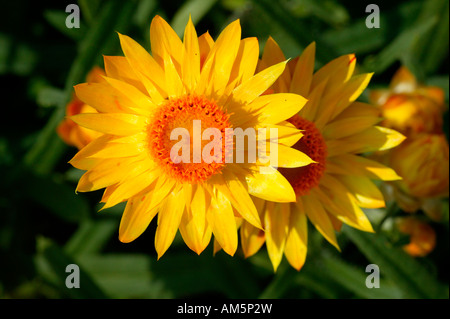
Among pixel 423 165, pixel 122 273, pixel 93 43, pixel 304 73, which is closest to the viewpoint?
pixel 304 73

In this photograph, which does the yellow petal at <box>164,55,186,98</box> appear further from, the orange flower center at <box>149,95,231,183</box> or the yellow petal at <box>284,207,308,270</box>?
the yellow petal at <box>284,207,308,270</box>

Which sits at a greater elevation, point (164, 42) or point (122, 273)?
point (164, 42)

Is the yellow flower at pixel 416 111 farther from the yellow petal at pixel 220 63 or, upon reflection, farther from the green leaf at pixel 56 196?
the green leaf at pixel 56 196

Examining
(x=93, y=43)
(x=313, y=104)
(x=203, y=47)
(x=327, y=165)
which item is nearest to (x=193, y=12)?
(x=93, y=43)

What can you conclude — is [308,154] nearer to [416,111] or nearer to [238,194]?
[238,194]

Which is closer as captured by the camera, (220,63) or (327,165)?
(220,63)

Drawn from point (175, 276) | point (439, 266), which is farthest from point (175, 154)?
point (439, 266)

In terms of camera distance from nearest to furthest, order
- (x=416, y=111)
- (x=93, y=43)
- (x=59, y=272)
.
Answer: (x=416, y=111) < (x=93, y=43) < (x=59, y=272)

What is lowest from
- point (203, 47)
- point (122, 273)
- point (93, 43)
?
point (122, 273)

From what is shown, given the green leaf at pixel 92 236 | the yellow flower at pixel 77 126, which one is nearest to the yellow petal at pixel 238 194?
the yellow flower at pixel 77 126
